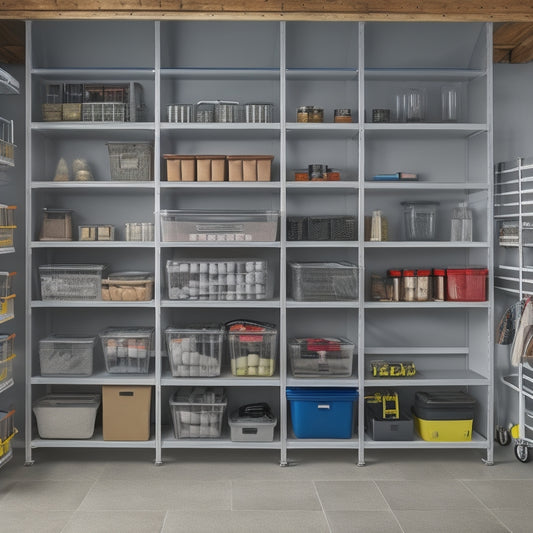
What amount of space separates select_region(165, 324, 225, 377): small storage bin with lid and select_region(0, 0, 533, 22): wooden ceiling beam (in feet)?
7.00

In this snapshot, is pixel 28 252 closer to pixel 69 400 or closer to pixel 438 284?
pixel 69 400

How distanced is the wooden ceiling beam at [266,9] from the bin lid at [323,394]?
2538 millimetres

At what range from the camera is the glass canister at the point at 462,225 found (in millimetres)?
5016

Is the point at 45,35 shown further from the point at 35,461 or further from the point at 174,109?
the point at 35,461

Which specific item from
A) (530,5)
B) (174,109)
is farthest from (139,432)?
(530,5)

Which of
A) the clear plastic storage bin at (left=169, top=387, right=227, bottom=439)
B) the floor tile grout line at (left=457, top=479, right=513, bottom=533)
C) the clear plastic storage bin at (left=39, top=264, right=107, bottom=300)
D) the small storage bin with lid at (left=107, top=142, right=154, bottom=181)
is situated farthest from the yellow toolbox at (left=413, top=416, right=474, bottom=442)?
the small storage bin with lid at (left=107, top=142, right=154, bottom=181)

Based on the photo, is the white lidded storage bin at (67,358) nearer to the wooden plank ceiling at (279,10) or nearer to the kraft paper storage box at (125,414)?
the kraft paper storage box at (125,414)

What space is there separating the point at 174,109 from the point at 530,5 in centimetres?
244

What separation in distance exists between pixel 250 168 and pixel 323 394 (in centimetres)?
170

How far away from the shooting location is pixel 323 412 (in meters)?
4.93

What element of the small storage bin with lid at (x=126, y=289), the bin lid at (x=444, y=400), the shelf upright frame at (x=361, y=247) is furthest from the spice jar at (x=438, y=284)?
the small storage bin with lid at (x=126, y=289)

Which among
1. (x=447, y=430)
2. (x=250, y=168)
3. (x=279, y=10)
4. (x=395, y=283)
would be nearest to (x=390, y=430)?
(x=447, y=430)

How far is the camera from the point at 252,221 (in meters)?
4.89

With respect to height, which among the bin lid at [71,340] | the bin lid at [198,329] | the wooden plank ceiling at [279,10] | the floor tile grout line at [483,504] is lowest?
the floor tile grout line at [483,504]
